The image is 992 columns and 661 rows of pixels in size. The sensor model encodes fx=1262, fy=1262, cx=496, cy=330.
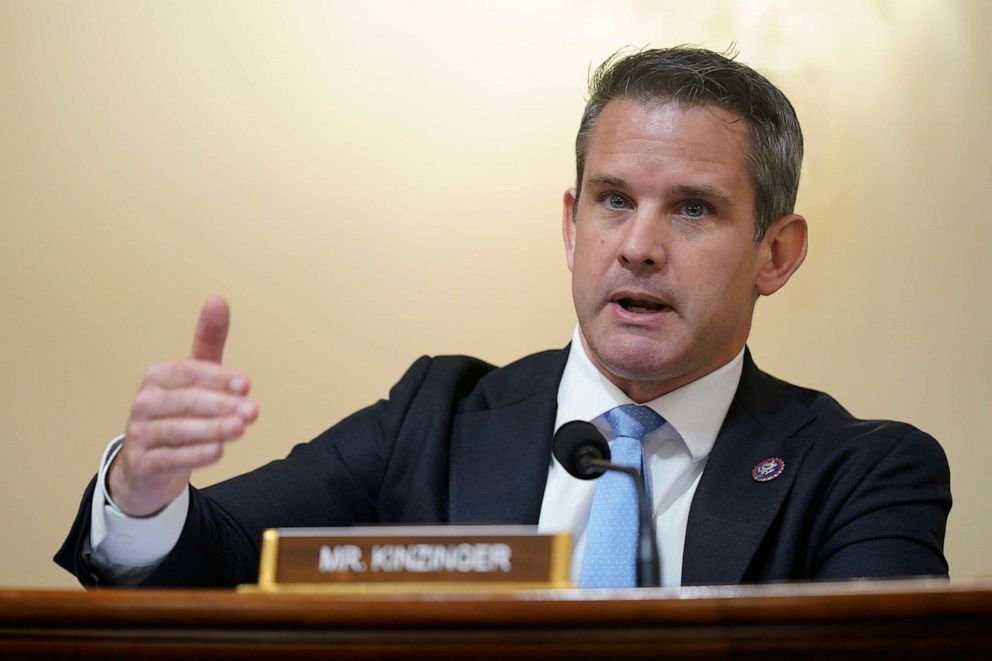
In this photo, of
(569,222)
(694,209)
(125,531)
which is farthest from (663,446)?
(125,531)

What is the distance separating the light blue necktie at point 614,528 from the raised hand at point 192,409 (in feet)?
2.22

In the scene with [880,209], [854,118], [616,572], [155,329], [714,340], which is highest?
[854,118]

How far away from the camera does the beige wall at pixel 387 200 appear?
9.52 ft

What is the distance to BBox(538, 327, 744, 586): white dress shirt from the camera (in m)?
1.95

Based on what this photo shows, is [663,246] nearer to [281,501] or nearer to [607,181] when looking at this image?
[607,181]

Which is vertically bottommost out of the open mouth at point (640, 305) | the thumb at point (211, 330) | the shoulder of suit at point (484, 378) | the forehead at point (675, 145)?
the thumb at point (211, 330)

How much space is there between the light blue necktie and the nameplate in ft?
2.39

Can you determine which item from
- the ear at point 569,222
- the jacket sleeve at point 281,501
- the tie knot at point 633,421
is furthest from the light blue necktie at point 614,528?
the ear at point 569,222

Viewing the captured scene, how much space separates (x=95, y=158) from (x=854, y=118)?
178 cm

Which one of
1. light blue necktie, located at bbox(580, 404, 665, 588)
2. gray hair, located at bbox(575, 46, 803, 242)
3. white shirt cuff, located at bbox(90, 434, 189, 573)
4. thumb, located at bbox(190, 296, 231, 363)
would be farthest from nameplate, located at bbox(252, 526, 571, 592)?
gray hair, located at bbox(575, 46, 803, 242)

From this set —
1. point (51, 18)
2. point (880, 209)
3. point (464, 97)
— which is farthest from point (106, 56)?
point (880, 209)

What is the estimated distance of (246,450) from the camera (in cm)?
291

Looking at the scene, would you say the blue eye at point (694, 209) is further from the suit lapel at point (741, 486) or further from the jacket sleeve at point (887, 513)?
the jacket sleeve at point (887, 513)

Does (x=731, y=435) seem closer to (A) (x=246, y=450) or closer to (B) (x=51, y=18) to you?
(A) (x=246, y=450)
